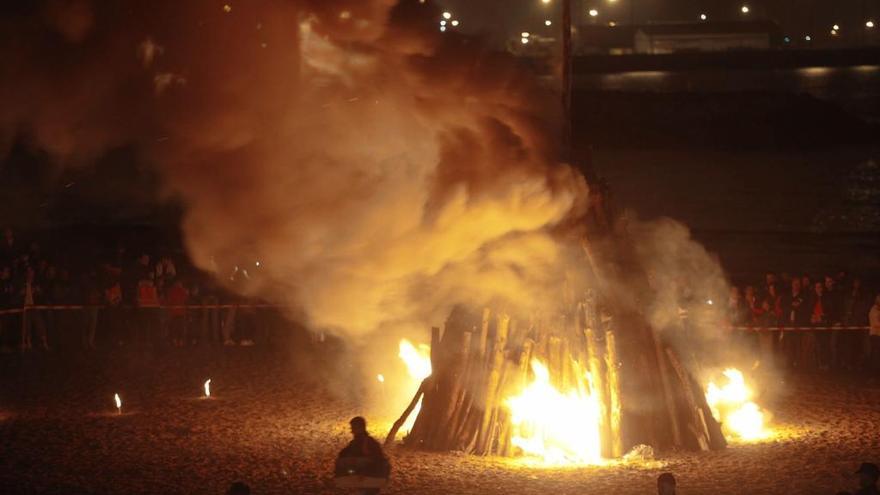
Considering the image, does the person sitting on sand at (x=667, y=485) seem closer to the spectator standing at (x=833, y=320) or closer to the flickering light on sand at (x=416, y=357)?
the flickering light on sand at (x=416, y=357)

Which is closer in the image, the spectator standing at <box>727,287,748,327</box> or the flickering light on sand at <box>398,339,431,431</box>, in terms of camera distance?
the flickering light on sand at <box>398,339,431,431</box>

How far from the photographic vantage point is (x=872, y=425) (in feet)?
46.5

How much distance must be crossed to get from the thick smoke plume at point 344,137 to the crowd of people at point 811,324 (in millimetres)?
7276

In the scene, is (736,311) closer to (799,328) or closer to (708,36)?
(799,328)

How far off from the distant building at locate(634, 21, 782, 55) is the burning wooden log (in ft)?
128

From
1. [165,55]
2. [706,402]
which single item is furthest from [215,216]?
[706,402]

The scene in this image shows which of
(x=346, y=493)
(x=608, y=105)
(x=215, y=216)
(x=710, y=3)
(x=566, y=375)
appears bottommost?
(x=346, y=493)

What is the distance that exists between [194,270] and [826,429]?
13.1 metres

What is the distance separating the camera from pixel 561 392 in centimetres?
1273

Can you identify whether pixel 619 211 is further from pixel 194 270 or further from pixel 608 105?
pixel 608 105

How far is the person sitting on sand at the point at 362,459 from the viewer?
8.90m

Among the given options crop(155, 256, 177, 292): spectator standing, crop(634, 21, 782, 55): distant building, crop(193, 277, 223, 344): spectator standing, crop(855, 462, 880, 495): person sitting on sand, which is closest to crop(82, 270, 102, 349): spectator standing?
crop(155, 256, 177, 292): spectator standing

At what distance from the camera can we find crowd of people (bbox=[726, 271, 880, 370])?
63.0ft

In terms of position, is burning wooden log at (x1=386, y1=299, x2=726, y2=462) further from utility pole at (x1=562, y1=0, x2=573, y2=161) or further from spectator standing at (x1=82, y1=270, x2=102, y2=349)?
spectator standing at (x1=82, y1=270, x2=102, y2=349)
